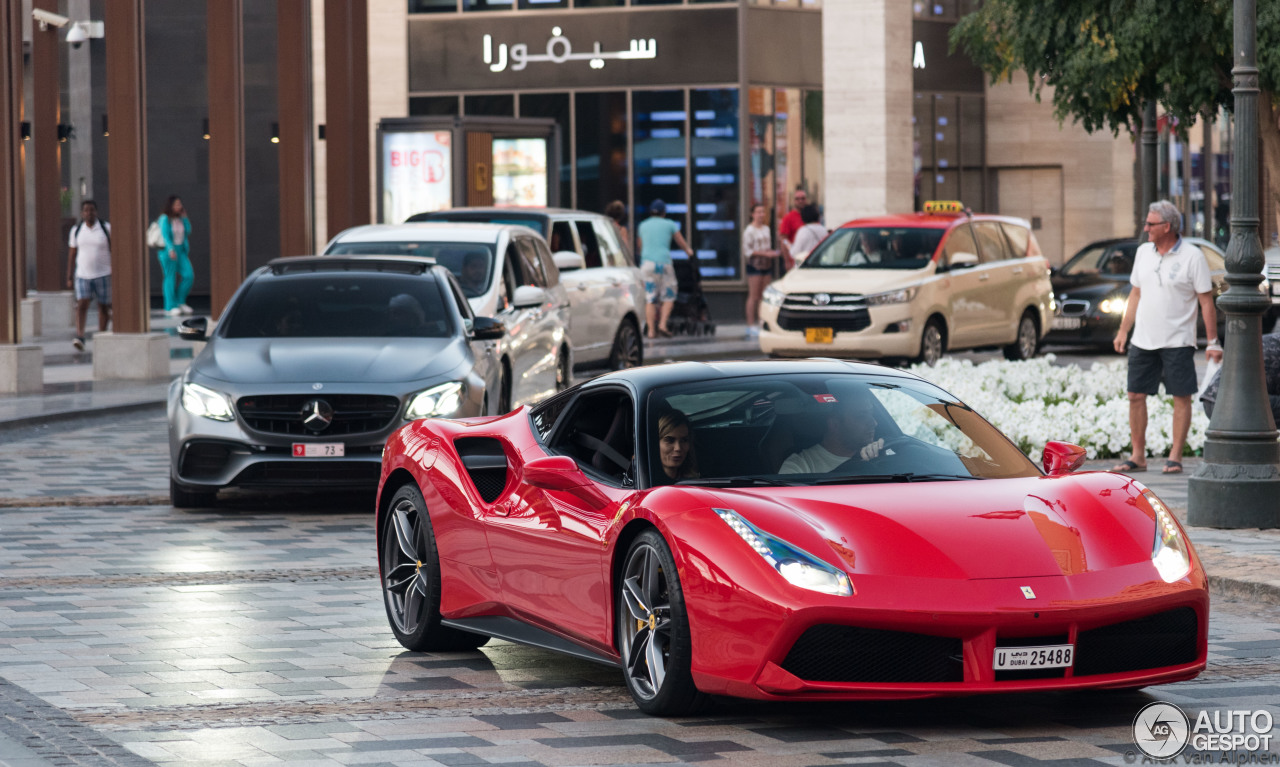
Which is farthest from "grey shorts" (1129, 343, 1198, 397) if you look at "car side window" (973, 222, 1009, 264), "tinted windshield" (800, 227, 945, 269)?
"car side window" (973, 222, 1009, 264)

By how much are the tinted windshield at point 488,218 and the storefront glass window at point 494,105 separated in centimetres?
1749

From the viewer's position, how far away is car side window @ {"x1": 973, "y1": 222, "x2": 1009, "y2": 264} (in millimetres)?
26875

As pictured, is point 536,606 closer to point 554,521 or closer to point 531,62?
point 554,521

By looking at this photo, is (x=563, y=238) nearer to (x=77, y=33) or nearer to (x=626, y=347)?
(x=626, y=347)

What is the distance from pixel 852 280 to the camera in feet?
83.2

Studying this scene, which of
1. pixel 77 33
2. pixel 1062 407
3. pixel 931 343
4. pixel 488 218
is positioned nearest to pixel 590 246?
pixel 488 218

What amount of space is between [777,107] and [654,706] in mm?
33143

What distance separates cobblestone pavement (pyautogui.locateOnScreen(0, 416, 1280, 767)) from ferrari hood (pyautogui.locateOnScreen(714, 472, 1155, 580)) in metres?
0.54

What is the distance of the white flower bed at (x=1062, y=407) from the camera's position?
614 inches

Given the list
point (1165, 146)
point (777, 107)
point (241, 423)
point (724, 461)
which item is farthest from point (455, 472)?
point (1165, 146)

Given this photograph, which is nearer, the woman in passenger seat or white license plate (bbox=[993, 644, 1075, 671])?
white license plate (bbox=[993, 644, 1075, 671])

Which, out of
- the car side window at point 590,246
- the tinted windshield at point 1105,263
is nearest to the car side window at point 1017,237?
the tinted windshield at point 1105,263

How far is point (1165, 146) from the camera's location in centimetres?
5231

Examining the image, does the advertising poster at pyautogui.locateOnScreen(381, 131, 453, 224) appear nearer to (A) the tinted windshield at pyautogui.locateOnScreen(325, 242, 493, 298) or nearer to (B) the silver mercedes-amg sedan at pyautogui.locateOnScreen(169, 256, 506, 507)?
(A) the tinted windshield at pyautogui.locateOnScreen(325, 242, 493, 298)
